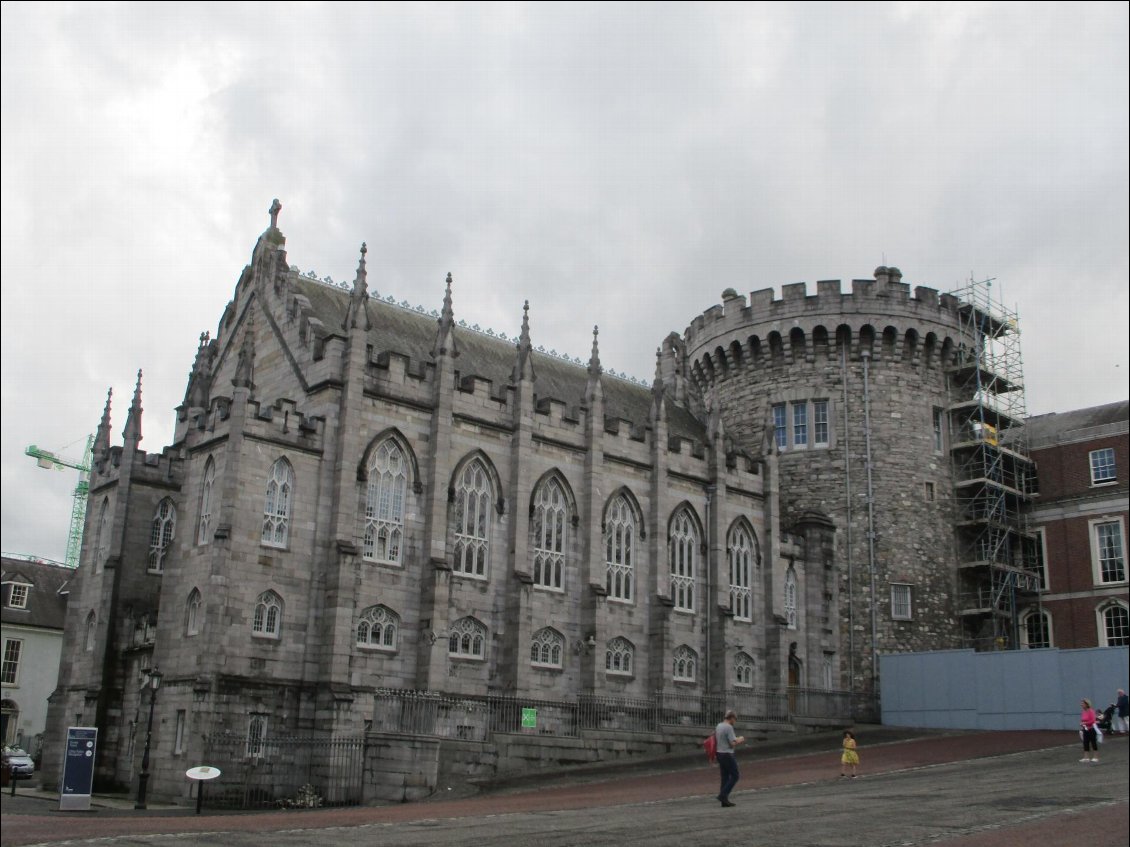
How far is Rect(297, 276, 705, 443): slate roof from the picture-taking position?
1493 inches

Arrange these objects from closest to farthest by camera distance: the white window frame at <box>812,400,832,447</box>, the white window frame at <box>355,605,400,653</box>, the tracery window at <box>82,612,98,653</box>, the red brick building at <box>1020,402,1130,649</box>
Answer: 1. the white window frame at <box>355,605,400,653</box>
2. the tracery window at <box>82,612,98,653</box>
3. the red brick building at <box>1020,402,1130,649</box>
4. the white window frame at <box>812,400,832,447</box>

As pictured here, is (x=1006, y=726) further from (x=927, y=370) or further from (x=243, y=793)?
(x=243, y=793)

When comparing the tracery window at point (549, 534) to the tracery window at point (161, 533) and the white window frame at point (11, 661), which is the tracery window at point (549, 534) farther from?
the white window frame at point (11, 661)

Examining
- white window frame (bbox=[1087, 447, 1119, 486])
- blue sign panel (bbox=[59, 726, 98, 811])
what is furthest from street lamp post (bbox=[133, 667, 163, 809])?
white window frame (bbox=[1087, 447, 1119, 486])

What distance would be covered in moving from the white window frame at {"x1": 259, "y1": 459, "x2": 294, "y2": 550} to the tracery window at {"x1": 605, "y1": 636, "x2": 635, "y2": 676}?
11.8 meters

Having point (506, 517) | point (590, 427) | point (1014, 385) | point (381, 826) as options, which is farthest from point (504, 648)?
point (1014, 385)

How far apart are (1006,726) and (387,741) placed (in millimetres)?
22101

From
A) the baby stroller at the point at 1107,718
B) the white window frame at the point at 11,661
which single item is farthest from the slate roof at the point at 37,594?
the baby stroller at the point at 1107,718

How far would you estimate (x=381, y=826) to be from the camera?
18797 mm

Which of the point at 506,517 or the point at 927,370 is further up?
the point at 927,370

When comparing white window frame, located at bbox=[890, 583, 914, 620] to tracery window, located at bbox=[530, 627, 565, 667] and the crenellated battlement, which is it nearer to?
the crenellated battlement

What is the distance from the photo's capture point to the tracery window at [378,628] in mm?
32188

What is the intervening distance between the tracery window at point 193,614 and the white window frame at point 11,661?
29.4 metres

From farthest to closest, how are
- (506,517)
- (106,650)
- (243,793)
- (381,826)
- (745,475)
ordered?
(745,475) → (506,517) → (106,650) → (243,793) → (381,826)
